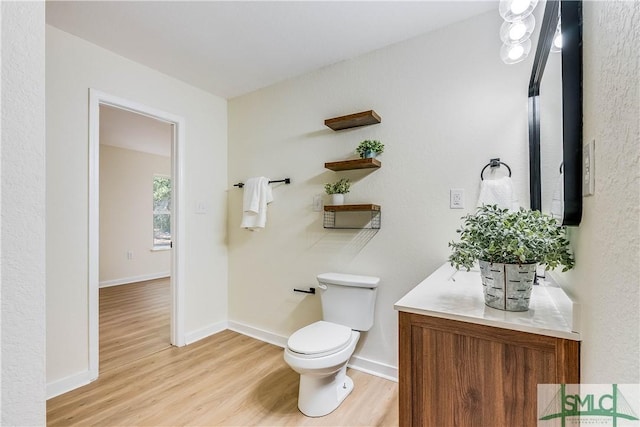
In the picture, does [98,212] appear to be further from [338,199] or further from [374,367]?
[374,367]

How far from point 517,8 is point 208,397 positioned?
8.20 ft

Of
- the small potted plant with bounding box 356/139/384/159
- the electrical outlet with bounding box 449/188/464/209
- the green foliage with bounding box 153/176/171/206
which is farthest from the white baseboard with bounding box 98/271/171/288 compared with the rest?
the electrical outlet with bounding box 449/188/464/209

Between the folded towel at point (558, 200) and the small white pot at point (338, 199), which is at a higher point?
the small white pot at point (338, 199)

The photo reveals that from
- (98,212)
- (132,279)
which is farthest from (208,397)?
(132,279)

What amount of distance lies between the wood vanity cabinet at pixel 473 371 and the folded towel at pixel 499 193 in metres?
0.95

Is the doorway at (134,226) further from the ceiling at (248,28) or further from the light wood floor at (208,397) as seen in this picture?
the ceiling at (248,28)

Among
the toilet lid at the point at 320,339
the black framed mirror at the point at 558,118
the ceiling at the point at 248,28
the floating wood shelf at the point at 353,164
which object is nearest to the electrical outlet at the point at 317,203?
the floating wood shelf at the point at 353,164

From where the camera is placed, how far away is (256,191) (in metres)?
2.62

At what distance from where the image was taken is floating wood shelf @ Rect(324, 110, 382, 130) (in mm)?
2033

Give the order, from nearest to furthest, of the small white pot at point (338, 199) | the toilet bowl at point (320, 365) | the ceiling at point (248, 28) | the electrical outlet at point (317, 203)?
the toilet bowl at point (320, 365)
the ceiling at point (248, 28)
the small white pot at point (338, 199)
the electrical outlet at point (317, 203)

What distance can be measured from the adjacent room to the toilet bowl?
0.01 meters

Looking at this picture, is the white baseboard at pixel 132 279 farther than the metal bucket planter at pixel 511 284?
Yes

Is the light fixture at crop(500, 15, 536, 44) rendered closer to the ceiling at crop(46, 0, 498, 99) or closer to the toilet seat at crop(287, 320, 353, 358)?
the ceiling at crop(46, 0, 498, 99)

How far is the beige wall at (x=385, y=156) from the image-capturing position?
1.76 meters
